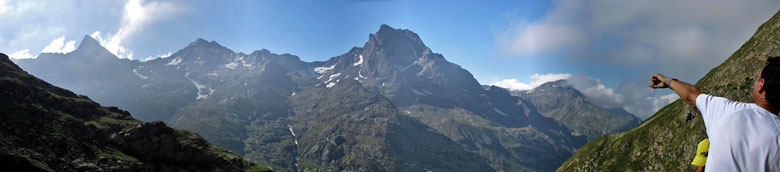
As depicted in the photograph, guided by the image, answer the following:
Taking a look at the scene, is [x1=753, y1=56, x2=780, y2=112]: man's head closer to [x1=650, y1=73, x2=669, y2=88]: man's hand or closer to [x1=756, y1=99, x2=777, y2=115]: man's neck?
[x1=756, y1=99, x2=777, y2=115]: man's neck

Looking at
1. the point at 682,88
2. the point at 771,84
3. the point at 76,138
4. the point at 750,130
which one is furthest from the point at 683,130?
the point at 76,138

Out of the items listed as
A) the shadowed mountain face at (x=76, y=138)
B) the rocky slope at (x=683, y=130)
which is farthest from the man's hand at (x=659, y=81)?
the shadowed mountain face at (x=76, y=138)

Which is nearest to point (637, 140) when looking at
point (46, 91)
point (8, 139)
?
point (8, 139)

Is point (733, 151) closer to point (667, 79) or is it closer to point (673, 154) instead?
point (667, 79)

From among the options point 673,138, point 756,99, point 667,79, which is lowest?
point 756,99

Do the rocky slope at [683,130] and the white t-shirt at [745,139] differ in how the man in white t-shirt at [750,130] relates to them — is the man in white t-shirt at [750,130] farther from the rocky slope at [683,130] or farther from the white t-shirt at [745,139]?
the rocky slope at [683,130]

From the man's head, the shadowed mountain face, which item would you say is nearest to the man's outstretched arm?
the man's head

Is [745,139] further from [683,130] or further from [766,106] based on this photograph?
[683,130]
